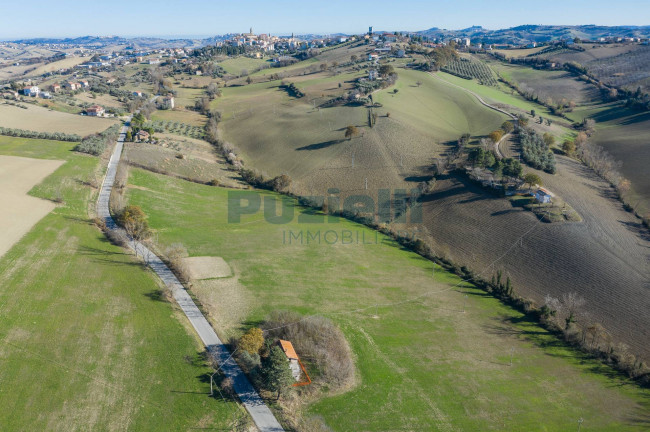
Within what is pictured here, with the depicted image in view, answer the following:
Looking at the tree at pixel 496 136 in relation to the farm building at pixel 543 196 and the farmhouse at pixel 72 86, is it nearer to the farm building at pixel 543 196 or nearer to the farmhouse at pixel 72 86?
the farm building at pixel 543 196

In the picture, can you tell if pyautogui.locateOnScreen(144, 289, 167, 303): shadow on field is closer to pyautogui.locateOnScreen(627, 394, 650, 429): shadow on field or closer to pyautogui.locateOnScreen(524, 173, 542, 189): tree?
pyautogui.locateOnScreen(627, 394, 650, 429): shadow on field

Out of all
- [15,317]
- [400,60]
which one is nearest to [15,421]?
[15,317]

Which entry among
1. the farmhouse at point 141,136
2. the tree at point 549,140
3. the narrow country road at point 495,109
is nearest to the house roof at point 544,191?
the narrow country road at point 495,109

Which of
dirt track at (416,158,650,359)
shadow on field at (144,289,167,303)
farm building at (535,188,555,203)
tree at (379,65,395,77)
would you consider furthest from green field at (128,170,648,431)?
tree at (379,65,395,77)

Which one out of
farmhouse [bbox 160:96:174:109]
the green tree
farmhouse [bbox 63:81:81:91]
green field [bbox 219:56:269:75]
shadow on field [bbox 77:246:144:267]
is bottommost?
shadow on field [bbox 77:246:144:267]

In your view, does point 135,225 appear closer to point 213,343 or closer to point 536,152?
point 213,343
